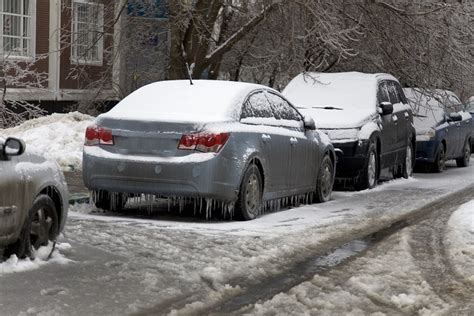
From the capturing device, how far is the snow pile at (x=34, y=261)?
6.94 metres

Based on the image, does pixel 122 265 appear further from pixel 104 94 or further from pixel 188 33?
pixel 104 94

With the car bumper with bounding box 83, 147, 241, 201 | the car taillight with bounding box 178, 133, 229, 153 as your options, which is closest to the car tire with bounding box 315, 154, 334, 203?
the car bumper with bounding box 83, 147, 241, 201

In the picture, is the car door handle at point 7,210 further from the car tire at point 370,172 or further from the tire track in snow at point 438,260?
the car tire at point 370,172

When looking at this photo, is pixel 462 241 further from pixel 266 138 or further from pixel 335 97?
pixel 335 97

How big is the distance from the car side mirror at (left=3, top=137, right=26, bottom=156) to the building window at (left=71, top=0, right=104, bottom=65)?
11.5 meters

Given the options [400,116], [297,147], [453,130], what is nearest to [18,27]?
[453,130]

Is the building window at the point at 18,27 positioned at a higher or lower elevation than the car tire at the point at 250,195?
higher

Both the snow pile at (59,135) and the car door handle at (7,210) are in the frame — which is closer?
the car door handle at (7,210)

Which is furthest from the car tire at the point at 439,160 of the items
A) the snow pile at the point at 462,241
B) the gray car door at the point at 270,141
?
the gray car door at the point at 270,141

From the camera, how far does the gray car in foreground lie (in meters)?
6.76

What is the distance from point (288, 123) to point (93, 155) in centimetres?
273

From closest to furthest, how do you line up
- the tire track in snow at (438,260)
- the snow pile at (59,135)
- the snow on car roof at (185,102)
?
the tire track in snow at (438,260), the snow on car roof at (185,102), the snow pile at (59,135)

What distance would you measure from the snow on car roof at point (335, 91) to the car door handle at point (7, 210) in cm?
851

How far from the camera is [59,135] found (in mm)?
16359
